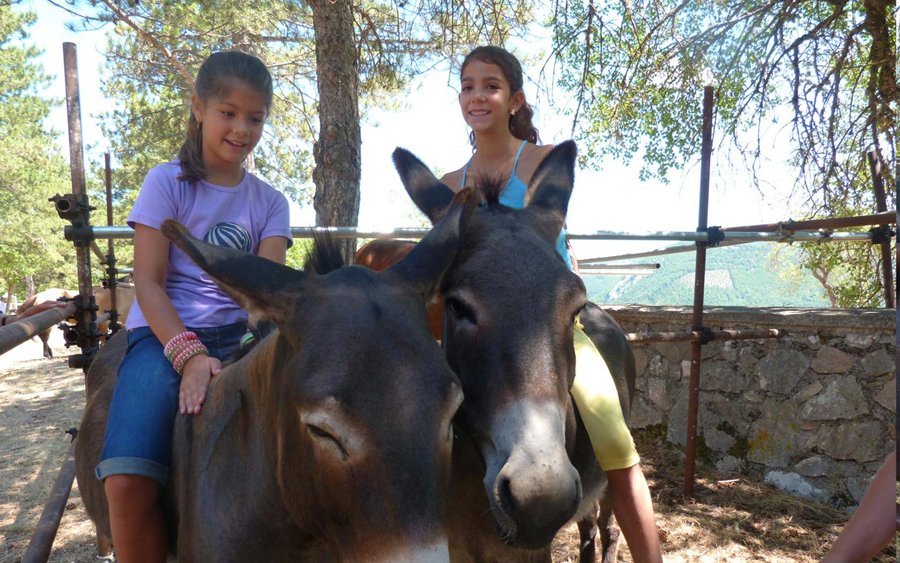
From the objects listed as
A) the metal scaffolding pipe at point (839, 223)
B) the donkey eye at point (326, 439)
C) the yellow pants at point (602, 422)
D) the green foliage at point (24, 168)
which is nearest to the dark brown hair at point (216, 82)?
the donkey eye at point (326, 439)

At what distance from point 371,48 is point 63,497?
6.46 metres

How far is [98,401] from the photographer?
267 cm

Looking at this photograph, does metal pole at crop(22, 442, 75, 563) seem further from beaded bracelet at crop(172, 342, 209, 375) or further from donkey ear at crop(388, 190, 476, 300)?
donkey ear at crop(388, 190, 476, 300)

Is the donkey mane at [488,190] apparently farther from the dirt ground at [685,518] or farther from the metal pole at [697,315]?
the dirt ground at [685,518]

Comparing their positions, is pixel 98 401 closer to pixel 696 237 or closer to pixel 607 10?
pixel 696 237

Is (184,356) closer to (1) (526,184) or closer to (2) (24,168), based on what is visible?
(1) (526,184)

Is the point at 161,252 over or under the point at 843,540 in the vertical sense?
over

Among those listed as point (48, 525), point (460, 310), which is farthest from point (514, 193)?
point (48, 525)

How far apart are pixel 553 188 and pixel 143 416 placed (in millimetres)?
1870

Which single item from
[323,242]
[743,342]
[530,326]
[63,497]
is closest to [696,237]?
[743,342]

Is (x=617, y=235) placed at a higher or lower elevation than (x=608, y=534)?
higher

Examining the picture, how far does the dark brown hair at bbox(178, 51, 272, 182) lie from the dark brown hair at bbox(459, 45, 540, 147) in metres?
1.16

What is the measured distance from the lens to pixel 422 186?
2627mm

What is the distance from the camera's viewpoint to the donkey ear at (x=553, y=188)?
2.45 m
